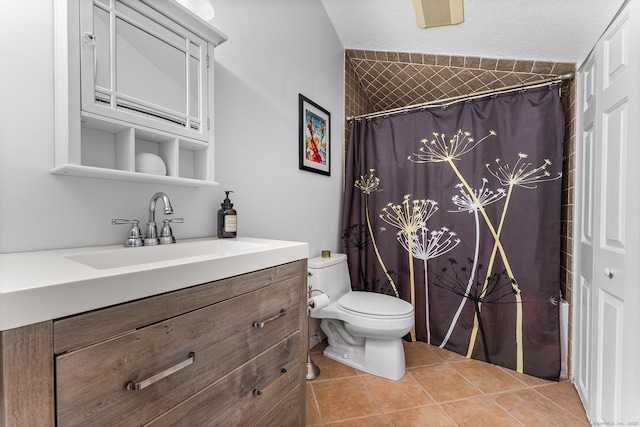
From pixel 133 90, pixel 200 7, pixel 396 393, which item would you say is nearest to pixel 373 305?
pixel 396 393

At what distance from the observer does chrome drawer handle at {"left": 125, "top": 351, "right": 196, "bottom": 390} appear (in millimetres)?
620

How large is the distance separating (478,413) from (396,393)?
41 cm

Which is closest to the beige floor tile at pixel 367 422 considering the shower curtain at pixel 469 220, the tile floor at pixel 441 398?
the tile floor at pixel 441 398

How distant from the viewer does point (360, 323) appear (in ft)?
5.70

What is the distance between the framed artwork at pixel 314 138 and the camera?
1.99 m

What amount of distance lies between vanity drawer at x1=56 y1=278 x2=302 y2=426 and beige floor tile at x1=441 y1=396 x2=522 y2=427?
1150 millimetres

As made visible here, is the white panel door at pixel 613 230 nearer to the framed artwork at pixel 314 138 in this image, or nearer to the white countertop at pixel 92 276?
the white countertop at pixel 92 276

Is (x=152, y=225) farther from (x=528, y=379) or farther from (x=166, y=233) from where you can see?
(x=528, y=379)

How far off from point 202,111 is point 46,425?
1096 millimetres

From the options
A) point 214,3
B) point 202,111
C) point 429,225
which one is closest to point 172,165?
point 202,111

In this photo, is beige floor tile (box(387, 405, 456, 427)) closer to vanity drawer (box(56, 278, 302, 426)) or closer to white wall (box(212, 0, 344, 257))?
vanity drawer (box(56, 278, 302, 426))

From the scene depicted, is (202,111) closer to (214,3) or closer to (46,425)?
(214,3)

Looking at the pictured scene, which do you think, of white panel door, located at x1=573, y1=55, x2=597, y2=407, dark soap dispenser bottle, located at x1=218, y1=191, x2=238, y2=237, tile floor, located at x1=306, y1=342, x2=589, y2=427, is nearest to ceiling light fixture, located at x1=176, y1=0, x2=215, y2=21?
dark soap dispenser bottle, located at x1=218, y1=191, x2=238, y2=237

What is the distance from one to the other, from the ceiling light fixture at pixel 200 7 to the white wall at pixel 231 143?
0.19 m
